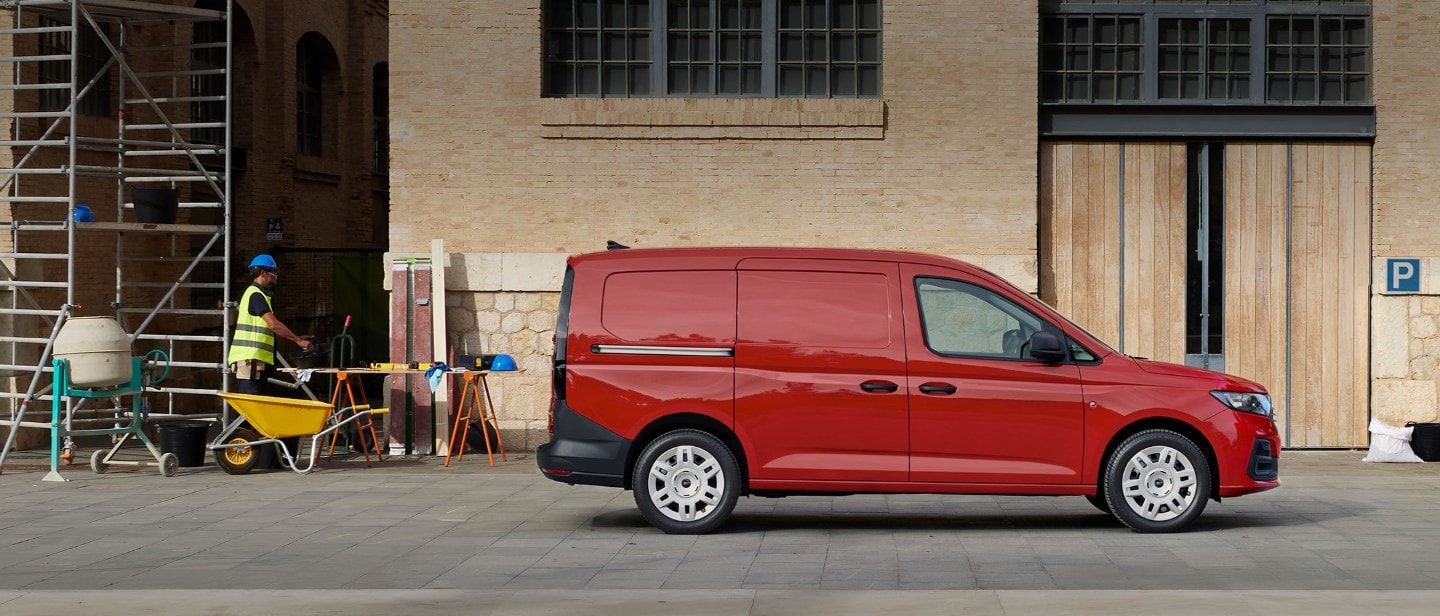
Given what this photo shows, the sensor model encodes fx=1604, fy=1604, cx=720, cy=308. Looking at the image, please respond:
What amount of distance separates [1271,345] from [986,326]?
7093mm

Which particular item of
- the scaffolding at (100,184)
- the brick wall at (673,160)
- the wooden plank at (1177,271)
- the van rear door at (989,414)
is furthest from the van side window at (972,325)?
the scaffolding at (100,184)

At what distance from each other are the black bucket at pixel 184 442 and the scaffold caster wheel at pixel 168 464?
0.36 meters

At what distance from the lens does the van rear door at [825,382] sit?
10.2 meters

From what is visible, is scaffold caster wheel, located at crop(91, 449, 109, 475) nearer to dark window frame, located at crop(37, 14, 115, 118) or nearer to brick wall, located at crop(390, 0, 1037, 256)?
Result: brick wall, located at crop(390, 0, 1037, 256)

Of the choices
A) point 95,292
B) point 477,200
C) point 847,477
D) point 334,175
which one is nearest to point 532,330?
point 477,200

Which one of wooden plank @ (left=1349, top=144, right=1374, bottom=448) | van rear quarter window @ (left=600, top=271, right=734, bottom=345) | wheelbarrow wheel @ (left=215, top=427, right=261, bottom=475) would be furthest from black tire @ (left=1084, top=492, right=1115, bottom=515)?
wheelbarrow wheel @ (left=215, top=427, right=261, bottom=475)

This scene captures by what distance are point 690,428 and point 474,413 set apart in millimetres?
6331

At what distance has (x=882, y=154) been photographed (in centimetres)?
1595

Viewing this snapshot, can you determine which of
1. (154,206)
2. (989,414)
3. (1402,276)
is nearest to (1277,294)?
(1402,276)

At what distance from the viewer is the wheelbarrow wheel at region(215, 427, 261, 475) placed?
14.2 metres

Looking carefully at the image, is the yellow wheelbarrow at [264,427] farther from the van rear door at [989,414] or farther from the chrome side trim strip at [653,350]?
the van rear door at [989,414]

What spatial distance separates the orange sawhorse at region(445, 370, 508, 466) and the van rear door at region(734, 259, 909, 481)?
4989mm

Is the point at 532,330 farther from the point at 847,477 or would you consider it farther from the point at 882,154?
the point at 847,477

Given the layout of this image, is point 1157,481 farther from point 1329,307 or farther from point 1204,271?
point 1329,307
